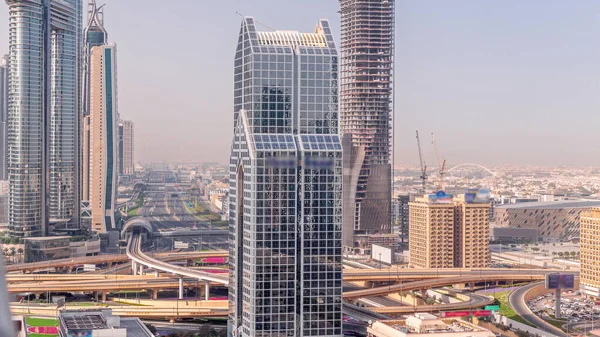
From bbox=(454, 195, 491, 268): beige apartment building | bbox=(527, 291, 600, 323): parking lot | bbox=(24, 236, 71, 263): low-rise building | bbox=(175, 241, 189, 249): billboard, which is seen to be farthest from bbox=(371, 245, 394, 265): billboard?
bbox=(24, 236, 71, 263): low-rise building

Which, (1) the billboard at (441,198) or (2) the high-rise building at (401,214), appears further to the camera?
(2) the high-rise building at (401,214)

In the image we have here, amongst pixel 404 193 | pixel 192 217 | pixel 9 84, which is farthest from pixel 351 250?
pixel 9 84

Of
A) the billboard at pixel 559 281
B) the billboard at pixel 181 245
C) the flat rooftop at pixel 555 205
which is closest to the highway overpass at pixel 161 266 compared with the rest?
the billboard at pixel 181 245

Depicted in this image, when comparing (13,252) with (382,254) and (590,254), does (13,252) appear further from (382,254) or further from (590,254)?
(590,254)

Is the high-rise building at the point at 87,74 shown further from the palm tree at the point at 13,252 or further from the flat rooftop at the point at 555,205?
the flat rooftop at the point at 555,205

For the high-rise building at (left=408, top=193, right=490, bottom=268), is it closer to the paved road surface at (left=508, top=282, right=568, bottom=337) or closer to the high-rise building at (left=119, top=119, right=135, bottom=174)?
the paved road surface at (left=508, top=282, right=568, bottom=337)

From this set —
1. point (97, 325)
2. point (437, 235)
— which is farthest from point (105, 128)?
point (97, 325)
